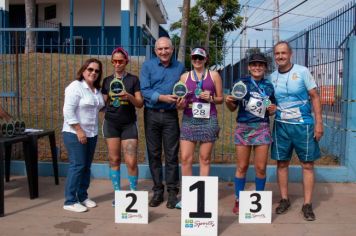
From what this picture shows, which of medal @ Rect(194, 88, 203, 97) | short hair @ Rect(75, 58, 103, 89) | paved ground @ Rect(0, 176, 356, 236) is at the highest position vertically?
short hair @ Rect(75, 58, 103, 89)

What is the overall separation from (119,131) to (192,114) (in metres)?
0.91

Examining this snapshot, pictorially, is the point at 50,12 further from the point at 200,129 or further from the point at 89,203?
the point at 200,129

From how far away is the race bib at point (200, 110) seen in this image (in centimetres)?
506

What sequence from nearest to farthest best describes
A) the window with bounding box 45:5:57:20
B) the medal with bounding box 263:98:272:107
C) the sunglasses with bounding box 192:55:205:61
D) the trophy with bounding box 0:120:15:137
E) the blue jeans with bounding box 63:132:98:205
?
the medal with bounding box 263:98:272:107, the sunglasses with bounding box 192:55:205:61, the blue jeans with bounding box 63:132:98:205, the trophy with bounding box 0:120:15:137, the window with bounding box 45:5:57:20

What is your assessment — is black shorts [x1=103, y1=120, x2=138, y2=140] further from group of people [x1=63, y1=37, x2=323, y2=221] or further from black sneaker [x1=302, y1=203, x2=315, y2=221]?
black sneaker [x1=302, y1=203, x2=315, y2=221]

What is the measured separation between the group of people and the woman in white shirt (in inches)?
0.5

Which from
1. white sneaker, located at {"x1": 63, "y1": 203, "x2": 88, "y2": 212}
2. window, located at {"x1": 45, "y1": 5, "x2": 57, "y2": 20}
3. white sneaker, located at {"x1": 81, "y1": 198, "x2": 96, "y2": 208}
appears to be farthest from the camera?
window, located at {"x1": 45, "y1": 5, "x2": 57, "y2": 20}

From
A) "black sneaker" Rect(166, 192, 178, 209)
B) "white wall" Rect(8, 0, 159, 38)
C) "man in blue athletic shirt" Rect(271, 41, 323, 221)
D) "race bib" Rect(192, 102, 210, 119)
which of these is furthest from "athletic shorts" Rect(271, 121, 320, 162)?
"white wall" Rect(8, 0, 159, 38)

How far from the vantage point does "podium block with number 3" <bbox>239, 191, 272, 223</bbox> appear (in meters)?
4.85

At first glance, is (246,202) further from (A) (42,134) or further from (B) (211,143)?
(A) (42,134)

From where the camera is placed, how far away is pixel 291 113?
16.5ft

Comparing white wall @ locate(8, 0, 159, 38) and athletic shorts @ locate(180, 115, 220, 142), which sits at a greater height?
white wall @ locate(8, 0, 159, 38)

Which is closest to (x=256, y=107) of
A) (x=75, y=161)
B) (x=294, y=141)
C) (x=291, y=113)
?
(x=291, y=113)

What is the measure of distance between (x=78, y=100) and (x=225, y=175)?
9.32 feet
